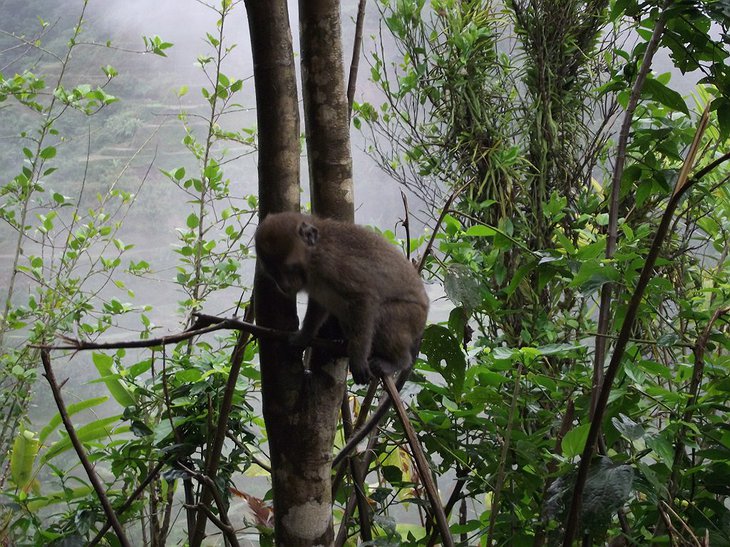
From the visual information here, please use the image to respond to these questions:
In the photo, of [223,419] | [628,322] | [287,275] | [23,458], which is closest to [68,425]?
[223,419]

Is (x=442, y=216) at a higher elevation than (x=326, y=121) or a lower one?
lower

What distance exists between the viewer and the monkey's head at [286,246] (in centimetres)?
143

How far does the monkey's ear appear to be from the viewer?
1.63 metres

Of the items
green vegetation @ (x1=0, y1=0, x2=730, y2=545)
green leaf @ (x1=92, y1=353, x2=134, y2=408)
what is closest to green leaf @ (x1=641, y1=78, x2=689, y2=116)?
green vegetation @ (x1=0, y1=0, x2=730, y2=545)

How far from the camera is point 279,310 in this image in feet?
4.24

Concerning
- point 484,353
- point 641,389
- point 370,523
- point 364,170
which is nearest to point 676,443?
point 641,389

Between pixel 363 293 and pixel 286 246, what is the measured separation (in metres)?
0.30

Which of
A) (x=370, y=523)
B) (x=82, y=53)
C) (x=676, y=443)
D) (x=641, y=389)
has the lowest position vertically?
(x=370, y=523)

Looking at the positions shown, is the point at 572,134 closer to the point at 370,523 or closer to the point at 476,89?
the point at 476,89

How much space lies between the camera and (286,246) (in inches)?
62.9

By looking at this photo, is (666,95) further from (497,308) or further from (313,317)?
(313,317)

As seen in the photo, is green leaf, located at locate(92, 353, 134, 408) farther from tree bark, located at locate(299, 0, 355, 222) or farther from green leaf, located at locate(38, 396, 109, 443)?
tree bark, located at locate(299, 0, 355, 222)

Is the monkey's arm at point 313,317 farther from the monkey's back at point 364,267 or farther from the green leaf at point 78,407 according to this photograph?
the green leaf at point 78,407

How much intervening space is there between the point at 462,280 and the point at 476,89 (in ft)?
5.41
